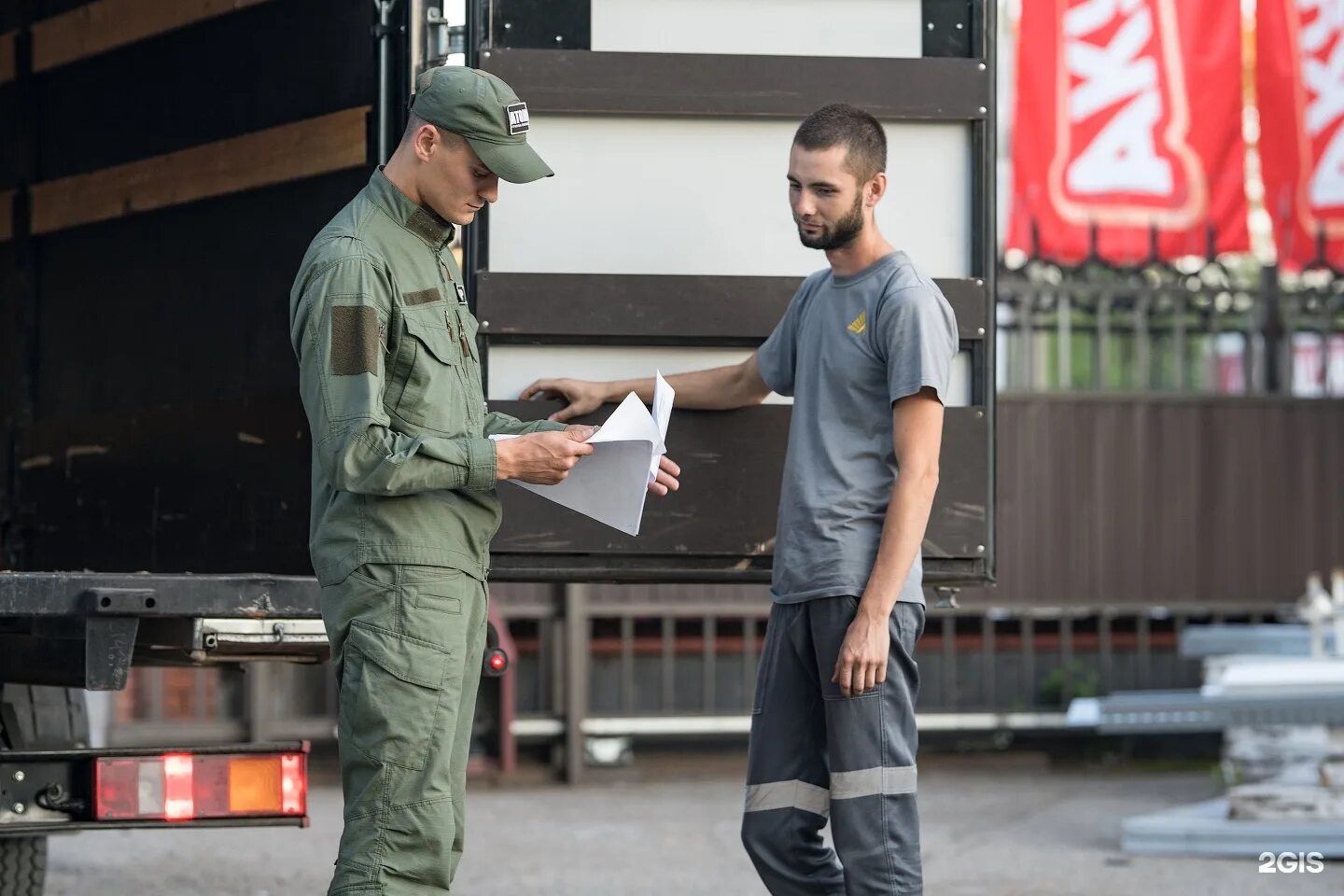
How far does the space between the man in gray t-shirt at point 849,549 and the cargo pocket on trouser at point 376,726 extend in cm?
92

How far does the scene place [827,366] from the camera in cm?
423

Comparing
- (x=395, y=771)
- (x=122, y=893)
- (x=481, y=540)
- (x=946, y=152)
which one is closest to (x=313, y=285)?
(x=481, y=540)

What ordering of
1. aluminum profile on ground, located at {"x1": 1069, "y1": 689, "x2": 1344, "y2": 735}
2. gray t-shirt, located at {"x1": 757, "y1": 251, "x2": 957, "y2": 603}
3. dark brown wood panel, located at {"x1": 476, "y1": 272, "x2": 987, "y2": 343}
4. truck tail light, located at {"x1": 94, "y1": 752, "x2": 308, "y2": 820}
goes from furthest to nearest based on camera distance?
aluminum profile on ground, located at {"x1": 1069, "y1": 689, "x2": 1344, "y2": 735} < dark brown wood panel, located at {"x1": 476, "y1": 272, "x2": 987, "y2": 343} < truck tail light, located at {"x1": 94, "y1": 752, "x2": 308, "y2": 820} < gray t-shirt, located at {"x1": 757, "y1": 251, "x2": 957, "y2": 603}

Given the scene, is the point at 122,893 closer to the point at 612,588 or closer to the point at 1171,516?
the point at 612,588

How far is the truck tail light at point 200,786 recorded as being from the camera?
4.41m

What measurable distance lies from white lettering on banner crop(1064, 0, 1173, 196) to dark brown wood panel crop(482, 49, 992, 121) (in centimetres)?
650

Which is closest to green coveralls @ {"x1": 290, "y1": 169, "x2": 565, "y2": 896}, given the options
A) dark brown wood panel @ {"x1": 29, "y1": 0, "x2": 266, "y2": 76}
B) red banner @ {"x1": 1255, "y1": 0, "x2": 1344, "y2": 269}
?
dark brown wood panel @ {"x1": 29, "y1": 0, "x2": 266, "y2": 76}

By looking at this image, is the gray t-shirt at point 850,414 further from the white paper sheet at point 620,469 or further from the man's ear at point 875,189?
the white paper sheet at point 620,469

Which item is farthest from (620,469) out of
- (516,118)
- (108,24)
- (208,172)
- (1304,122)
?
(1304,122)

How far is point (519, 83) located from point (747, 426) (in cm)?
Answer: 92

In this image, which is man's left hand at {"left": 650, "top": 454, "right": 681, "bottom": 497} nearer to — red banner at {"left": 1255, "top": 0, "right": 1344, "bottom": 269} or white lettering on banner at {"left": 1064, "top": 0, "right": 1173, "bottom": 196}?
white lettering on banner at {"left": 1064, "top": 0, "right": 1173, "bottom": 196}

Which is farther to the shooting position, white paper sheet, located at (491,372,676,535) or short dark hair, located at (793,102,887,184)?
short dark hair, located at (793,102,887,184)

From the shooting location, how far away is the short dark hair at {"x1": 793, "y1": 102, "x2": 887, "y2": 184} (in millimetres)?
4109

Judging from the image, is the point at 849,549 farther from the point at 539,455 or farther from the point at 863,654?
the point at 539,455
